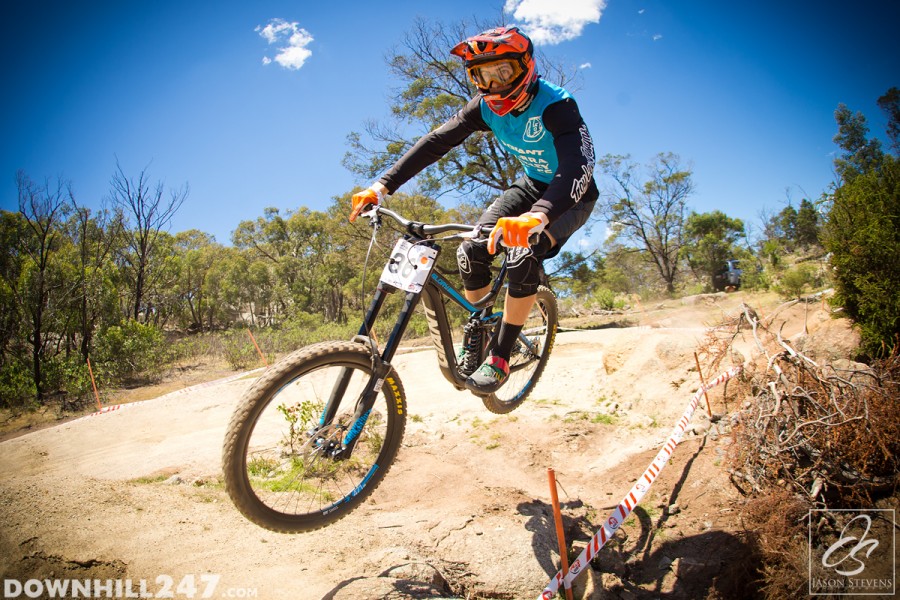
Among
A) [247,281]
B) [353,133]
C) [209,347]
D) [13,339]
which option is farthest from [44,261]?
[247,281]

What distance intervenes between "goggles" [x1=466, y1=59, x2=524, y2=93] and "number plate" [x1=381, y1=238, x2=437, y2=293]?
121 centimetres

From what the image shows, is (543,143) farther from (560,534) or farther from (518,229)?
(560,534)

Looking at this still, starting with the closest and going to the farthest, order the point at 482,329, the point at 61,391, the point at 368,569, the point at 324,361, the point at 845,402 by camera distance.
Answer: the point at 324,361 < the point at 368,569 < the point at 845,402 < the point at 482,329 < the point at 61,391

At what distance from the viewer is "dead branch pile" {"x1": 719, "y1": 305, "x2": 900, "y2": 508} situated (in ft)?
9.32

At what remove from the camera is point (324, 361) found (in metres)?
2.34

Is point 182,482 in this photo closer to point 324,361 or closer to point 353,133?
point 324,361

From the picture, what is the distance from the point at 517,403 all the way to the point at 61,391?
45.1 feet

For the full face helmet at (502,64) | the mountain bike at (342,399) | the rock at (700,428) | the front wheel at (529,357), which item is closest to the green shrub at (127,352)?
the mountain bike at (342,399)

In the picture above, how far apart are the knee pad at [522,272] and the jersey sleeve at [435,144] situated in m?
1.04

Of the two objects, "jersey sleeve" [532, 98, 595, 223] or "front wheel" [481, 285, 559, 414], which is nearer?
"jersey sleeve" [532, 98, 595, 223]

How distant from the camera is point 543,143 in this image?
314 cm

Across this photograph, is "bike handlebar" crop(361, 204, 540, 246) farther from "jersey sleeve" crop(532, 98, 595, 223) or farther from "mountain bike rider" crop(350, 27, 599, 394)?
"jersey sleeve" crop(532, 98, 595, 223)

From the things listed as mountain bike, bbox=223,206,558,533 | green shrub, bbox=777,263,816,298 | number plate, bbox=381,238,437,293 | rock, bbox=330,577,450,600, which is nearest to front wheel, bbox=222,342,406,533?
mountain bike, bbox=223,206,558,533

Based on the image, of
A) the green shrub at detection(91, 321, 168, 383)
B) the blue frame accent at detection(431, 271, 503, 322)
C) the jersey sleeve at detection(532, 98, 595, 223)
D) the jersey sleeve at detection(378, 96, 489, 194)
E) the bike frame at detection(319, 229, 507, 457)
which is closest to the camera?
the bike frame at detection(319, 229, 507, 457)
